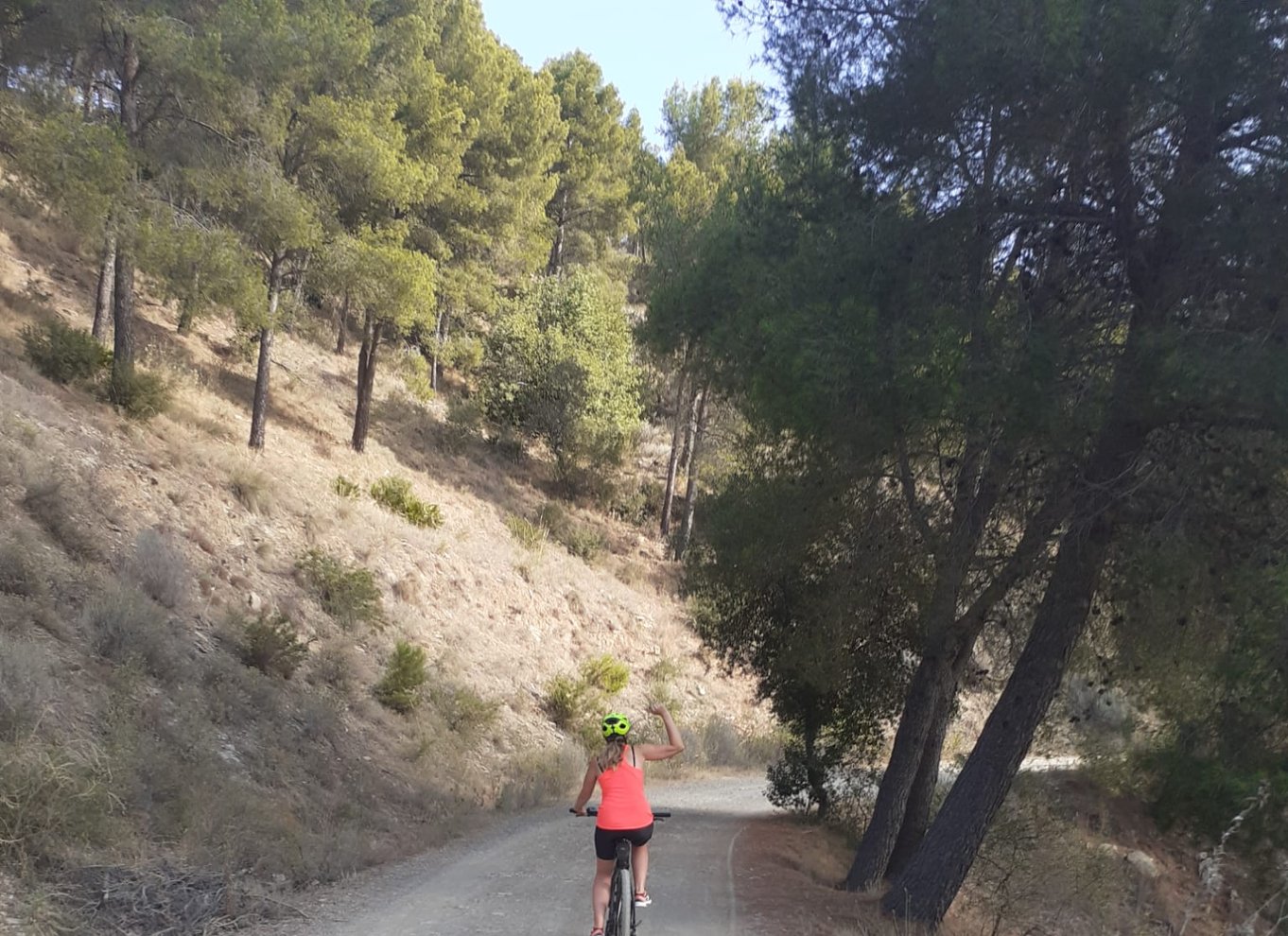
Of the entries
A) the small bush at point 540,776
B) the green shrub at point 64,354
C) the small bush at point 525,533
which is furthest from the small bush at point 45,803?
the small bush at point 525,533

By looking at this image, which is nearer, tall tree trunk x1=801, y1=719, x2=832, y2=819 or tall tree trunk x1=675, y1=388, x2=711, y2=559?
tall tree trunk x1=801, y1=719, x2=832, y2=819

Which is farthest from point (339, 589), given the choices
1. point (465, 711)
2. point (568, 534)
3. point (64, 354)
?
point (568, 534)

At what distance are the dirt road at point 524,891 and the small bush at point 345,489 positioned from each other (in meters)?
9.62

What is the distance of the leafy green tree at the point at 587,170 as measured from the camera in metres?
37.8

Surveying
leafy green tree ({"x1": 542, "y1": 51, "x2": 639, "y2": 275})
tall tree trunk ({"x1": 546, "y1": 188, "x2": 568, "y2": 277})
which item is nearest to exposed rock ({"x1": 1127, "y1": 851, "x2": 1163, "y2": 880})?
leafy green tree ({"x1": 542, "y1": 51, "x2": 639, "y2": 275})

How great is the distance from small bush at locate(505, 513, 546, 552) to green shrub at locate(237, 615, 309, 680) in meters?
13.2

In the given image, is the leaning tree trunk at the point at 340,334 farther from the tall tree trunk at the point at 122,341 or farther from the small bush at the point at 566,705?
the small bush at the point at 566,705

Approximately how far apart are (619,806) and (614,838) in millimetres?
208

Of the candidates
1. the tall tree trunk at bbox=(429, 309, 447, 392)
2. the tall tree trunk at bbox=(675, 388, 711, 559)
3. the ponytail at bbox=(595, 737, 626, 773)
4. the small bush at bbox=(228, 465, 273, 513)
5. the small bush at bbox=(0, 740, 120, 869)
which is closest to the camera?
the ponytail at bbox=(595, 737, 626, 773)

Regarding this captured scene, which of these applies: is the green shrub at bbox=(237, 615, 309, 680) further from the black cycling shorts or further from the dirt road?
the black cycling shorts

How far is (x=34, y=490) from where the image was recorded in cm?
1159

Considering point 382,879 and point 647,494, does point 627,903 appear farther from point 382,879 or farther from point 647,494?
point 647,494

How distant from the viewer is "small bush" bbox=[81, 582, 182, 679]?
10.0 metres

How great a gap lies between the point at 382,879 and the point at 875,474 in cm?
634
